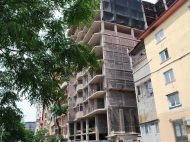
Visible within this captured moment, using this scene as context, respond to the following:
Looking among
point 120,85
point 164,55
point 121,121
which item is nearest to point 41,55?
point 164,55

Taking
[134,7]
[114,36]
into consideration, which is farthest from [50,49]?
[134,7]

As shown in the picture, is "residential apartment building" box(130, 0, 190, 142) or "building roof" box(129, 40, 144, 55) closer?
"residential apartment building" box(130, 0, 190, 142)

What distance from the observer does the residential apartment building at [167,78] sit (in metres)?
16.8

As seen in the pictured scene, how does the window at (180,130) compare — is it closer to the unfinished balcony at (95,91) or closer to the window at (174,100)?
the window at (174,100)

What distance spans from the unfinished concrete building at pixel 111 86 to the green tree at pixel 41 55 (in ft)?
72.5

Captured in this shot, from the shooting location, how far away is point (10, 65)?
4352 mm

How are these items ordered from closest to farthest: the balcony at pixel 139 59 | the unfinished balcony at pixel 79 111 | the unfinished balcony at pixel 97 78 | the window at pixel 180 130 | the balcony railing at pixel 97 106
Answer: the window at pixel 180 130
the balcony at pixel 139 59
the unfinished balcony at pixel 97 78
the balcony railing at pixel 97 106
the unfinished balcony at pixel 79 111

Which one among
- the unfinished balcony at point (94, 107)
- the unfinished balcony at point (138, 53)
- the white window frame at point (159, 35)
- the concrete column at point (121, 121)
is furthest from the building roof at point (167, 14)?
the unfinished balcony at point (94, 107)

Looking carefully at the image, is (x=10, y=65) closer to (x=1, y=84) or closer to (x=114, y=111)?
(x=1, y=84)

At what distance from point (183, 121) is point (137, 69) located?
924 centimetres

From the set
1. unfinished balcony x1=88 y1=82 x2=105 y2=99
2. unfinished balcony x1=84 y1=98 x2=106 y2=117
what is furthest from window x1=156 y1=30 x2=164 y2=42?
unfinished balcony x1=84 y1=98 x2=106 y2=117

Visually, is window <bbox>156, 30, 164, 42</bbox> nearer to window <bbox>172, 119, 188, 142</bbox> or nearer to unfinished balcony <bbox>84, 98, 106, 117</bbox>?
window <bbox>172, 119, 188, 142</bbox>

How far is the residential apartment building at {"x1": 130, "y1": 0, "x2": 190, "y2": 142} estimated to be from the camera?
1680 centimetres

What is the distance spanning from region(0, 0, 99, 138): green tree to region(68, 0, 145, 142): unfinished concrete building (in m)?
22.1
